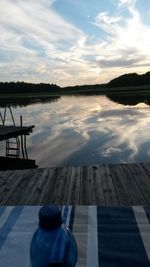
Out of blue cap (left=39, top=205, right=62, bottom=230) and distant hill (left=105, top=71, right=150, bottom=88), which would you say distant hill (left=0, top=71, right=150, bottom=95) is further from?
blue cap (left=39, top=205, right=62, bottom=230)

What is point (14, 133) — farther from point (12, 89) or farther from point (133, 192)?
point (12, 89)

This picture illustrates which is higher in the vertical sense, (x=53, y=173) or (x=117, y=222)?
(x=117, y=222)

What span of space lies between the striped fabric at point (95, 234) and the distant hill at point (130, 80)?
539 feet

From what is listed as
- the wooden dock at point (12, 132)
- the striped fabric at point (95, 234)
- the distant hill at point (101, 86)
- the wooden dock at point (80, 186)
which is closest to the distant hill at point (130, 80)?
the distant hill at point (101, 86)

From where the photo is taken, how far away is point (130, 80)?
170m

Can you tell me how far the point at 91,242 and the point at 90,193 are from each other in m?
4.43

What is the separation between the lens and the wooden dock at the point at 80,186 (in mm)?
6246

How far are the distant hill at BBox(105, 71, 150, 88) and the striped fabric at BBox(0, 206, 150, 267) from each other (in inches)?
6471

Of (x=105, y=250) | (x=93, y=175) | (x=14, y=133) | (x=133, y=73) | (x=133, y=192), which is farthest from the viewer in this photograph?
(x=133, y=73)

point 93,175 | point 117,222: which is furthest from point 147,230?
point 93,175

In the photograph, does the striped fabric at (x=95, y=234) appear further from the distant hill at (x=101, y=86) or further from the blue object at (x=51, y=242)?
the distant hill at (x=101, y=86)

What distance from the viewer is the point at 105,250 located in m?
2.14

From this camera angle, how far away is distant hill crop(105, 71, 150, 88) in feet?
543

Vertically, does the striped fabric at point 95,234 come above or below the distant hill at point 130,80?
above
